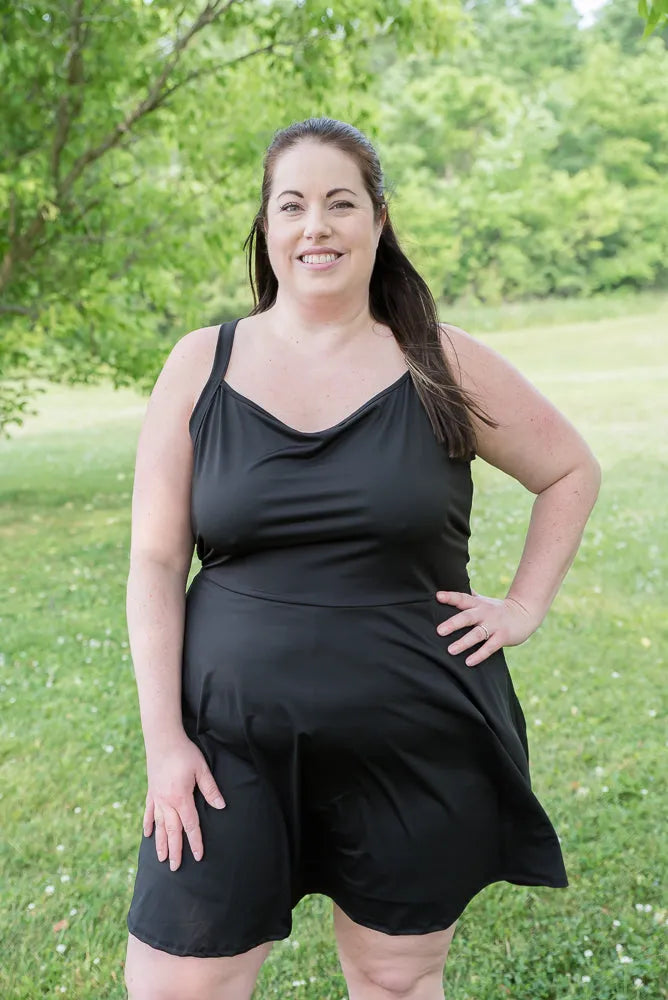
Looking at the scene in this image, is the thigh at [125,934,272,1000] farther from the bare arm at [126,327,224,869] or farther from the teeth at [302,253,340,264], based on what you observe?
the teeth at [302,253,340,264]

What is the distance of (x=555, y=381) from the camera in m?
22.1

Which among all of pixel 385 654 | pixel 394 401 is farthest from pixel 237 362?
pixel 385 654

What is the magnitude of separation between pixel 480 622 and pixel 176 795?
0.68 metres

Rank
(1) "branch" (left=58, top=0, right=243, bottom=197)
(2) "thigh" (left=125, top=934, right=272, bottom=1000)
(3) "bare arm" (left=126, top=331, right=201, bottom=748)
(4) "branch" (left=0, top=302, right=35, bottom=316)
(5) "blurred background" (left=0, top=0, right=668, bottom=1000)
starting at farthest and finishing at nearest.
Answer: (4) "branch" (left=0, top=302, right=35, bottom=316), (1) "branch" (left=58, top=0, right=243, bottom=197), (5) "blurred background" (left=0, top=0, right=668, bottom=1000), (3) "bare arm" (left=126, top=331, right=201, bottom=748), (2) "thigh" (left=125, top=934, right=272, bottom=1000)

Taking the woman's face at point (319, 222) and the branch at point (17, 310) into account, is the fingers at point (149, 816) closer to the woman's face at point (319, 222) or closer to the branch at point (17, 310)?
the woman's face at point (319, 222)

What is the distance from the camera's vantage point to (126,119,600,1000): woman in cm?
191

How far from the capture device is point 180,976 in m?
1.88

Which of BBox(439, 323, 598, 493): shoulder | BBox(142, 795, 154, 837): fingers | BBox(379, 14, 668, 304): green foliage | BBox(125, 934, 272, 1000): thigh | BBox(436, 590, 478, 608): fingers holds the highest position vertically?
BBox(439, 323, 598, 493): shoulder

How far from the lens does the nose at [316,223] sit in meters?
2.03

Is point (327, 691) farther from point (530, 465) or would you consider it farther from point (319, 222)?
point (319, 222)

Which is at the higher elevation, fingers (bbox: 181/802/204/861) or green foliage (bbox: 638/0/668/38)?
green foliage (bbox: 638/0/668/38)

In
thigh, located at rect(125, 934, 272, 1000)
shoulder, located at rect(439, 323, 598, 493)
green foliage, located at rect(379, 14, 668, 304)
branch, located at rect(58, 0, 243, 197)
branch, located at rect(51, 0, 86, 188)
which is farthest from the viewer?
green foliage, located at rect(379, 14, 668, 304)

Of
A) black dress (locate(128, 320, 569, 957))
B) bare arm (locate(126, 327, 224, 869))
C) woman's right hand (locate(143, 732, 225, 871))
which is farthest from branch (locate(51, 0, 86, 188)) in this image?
woman's right hand (locate(143, 732, 225, 871))

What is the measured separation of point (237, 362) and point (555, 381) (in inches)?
814
